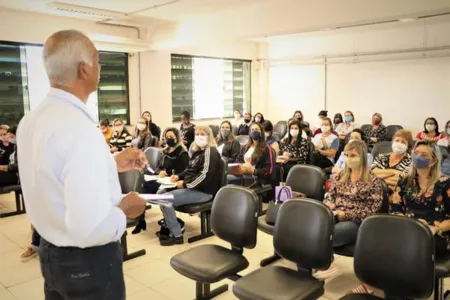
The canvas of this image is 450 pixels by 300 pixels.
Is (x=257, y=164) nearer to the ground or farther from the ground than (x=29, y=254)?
farther from the ground

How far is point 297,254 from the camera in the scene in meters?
2.62

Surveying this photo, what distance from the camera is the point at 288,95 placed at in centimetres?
1147

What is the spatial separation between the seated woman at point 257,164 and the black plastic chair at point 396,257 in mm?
2659

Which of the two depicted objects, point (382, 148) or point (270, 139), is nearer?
point (382, 148)

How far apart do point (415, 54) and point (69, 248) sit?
9.17 m

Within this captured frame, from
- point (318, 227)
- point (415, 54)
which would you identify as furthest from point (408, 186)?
point (415, 54)

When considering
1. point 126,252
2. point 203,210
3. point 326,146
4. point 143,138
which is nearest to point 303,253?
point 203,210

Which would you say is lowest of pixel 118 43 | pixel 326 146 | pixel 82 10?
pixel 326 146

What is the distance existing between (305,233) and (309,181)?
137cm

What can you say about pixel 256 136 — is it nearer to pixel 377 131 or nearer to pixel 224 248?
pixel 224 248

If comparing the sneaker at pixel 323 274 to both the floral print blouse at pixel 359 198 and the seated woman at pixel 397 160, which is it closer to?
the floral print blouse at pixel 359 198

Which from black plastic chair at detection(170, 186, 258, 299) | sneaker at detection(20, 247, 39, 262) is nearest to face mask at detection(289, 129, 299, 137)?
black plastic chair at detection(170, 186, 258, 299)

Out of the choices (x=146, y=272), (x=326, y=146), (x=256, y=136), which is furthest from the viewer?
(x=326, y=146)

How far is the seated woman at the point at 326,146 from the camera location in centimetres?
593
